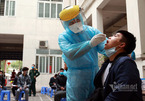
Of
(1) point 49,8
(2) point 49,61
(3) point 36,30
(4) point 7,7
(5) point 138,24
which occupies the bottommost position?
(2) point 49,61

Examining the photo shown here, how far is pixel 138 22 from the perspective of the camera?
5582 millimetres

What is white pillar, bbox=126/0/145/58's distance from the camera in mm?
5435

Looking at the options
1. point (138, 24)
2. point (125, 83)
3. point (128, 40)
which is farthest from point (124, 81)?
point (138, 24)

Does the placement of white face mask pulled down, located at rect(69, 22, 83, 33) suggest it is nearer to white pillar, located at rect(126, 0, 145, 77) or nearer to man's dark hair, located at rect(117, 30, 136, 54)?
A: man's dark hair, located at rect(117, 30, 136, 54)

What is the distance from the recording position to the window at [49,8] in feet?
48.3

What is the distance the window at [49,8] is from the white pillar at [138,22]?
9616 millimetres

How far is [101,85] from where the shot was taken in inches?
61.5

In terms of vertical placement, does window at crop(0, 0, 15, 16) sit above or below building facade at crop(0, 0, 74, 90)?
above

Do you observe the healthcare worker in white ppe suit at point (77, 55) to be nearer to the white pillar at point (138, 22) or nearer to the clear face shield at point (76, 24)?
the clear face shield at point (76, 24)

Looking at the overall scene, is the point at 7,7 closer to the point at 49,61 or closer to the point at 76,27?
the point at 49,61

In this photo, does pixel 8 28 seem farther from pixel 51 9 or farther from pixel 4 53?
pixel 4 53

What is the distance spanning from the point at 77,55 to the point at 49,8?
13.7 metres

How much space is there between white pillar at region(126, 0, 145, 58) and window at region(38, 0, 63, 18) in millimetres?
9616

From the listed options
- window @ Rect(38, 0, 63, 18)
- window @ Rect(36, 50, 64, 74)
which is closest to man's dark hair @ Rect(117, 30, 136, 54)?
window @ Rect(36, 50, 64, 74)
